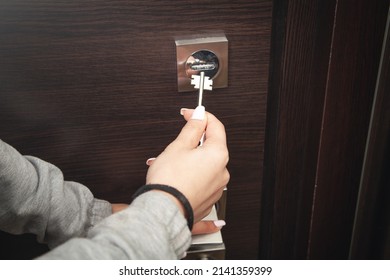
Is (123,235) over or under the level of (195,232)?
over

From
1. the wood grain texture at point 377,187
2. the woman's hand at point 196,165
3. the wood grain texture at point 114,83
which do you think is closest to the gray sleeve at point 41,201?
the wood grain texture at point 114,83

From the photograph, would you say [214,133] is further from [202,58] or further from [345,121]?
[345,121]

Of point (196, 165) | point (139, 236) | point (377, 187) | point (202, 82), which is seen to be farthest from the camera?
point (377, 187)

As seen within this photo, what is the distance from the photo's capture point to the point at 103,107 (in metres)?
0.67

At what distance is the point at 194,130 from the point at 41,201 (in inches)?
9.3

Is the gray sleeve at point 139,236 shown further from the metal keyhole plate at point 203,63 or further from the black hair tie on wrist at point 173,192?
the metal keyhole plate at point 203,63

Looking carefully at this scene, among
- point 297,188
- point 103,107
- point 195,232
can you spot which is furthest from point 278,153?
point 103,107

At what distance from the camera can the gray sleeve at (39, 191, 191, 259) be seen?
0.41m

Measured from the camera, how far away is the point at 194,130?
57 centimetres

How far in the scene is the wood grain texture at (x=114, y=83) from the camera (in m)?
0.60

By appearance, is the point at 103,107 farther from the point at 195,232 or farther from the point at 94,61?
the point at 195,232

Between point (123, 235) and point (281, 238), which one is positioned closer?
point (123, 235)

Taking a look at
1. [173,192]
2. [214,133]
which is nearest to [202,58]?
[214,133]

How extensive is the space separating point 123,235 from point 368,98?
461 mm
